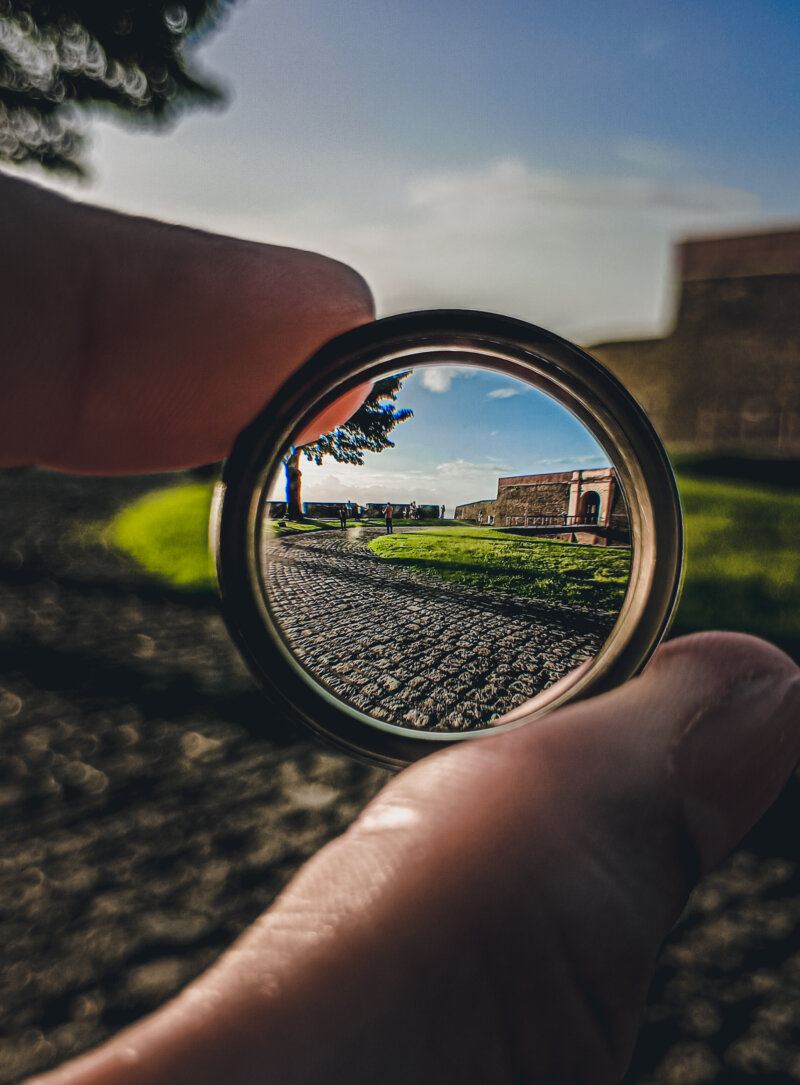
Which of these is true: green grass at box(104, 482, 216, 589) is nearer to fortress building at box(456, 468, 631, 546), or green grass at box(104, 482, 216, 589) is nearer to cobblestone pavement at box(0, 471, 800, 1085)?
cobblestone pavement at box(0, 471, 800, 1085)

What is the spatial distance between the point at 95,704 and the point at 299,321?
16.3ft

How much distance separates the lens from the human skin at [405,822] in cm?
136

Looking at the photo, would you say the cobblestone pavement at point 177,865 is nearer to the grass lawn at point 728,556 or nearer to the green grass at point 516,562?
the green grass at point 516,562

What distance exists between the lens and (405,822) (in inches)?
67.9

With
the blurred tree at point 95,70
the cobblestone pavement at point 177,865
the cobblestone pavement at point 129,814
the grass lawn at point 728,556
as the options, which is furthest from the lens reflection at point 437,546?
the blurred tree at point 95,70

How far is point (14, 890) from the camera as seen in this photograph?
12.3ft

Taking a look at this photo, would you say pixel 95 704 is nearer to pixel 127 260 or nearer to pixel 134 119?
pixel 127 260

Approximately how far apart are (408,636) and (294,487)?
794 mm

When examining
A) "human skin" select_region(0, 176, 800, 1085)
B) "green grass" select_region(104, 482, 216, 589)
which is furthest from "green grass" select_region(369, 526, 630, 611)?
"green grass" select_region(104, 482, 216, 589)

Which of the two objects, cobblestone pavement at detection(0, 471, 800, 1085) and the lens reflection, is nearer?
the lens reflection

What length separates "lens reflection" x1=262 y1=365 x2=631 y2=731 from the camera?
91.5 inches

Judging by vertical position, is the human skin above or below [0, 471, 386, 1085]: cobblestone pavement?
above

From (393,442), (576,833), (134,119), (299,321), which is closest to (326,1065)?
(576,833)

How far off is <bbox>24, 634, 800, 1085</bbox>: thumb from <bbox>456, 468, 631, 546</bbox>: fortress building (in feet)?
2.06
